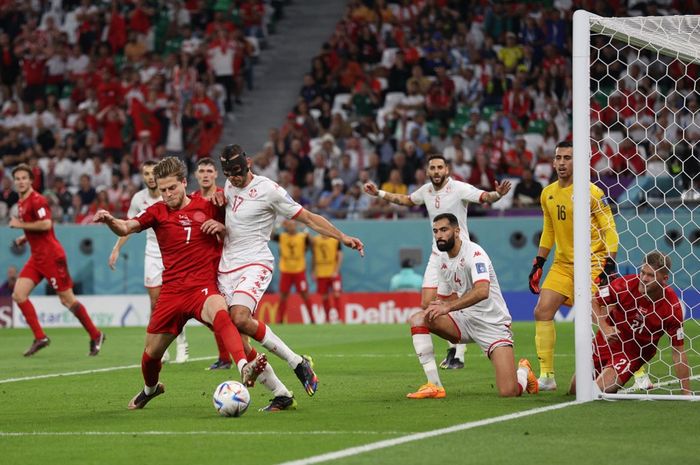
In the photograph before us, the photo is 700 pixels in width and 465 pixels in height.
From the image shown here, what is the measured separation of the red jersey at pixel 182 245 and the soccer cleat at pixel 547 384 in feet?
10.4

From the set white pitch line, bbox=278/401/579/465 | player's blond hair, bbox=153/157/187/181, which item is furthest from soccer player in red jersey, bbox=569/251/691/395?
player's blond hair, bbox=153/157/187/181

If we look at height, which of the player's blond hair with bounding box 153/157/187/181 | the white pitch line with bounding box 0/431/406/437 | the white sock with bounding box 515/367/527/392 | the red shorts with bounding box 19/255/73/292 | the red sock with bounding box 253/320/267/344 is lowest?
the white pitch line with bounding box 0/431/406/437

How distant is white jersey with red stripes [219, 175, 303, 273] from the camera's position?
10719 mm

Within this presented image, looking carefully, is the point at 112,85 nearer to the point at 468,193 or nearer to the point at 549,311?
the point at 468,193

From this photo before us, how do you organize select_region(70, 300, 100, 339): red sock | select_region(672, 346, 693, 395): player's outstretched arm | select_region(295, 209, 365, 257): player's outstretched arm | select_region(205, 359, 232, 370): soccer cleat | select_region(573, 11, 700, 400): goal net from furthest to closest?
select_region(70, 300, 100, 339): red sock, select_region(205, 359, 232, 370): soccer cleat, select_region(672, 346, 693, 395): player's outstretched arm, select_region(573, 11, 700, 400): goal net, select_region(295, 209, 365, 257): player's outstretched arm

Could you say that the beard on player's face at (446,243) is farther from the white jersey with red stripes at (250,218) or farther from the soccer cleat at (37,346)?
the soccer cleat at (37,346)

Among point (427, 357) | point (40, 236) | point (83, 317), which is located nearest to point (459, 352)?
point (427, 357)

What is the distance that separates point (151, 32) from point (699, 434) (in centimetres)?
2596

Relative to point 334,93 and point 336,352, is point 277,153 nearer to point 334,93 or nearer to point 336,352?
point 334,93

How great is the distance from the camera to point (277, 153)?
2742 cm

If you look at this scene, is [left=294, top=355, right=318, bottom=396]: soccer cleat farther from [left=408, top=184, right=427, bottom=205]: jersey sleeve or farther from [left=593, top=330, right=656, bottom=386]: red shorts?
[left=408, top=184, right=427, bottom=205]: jersey sleeve

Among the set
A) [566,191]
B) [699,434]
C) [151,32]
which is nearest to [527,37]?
[151,32]

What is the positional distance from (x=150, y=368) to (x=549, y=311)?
378 cm

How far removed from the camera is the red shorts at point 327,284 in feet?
80.2
